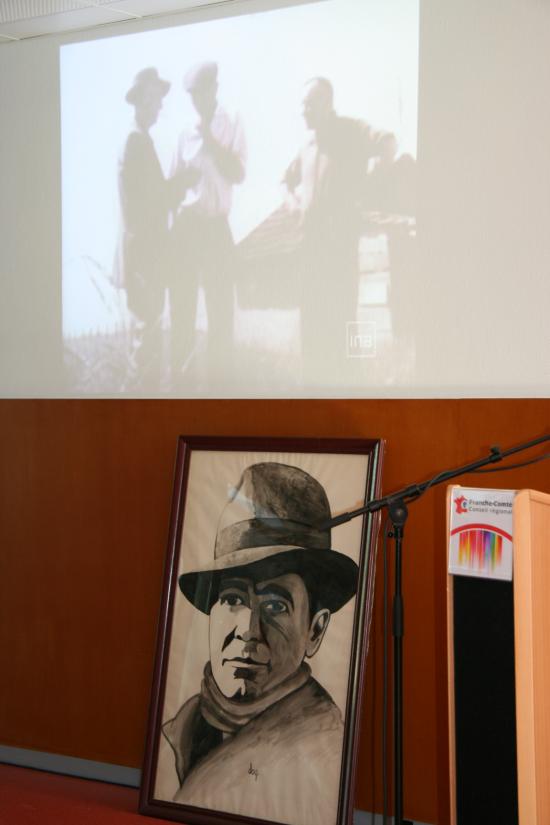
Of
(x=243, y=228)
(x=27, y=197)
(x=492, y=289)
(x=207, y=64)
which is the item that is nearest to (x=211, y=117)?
(x=207, y=64)

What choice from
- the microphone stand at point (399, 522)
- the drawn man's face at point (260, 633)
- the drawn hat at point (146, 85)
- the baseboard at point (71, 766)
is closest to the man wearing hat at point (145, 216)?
the drawn hat at point (146, 85)

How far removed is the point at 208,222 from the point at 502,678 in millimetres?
1887

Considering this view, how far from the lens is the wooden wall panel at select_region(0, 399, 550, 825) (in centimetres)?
268

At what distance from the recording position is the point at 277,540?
2756 mm

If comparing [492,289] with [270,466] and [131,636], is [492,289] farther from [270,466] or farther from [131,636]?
[131,636]

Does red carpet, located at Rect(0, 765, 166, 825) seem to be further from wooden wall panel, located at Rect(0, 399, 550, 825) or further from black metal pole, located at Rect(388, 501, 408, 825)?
black metal pole, located at Rect(388, 501, 408, 825)

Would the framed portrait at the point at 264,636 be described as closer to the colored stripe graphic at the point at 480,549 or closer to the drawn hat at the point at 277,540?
the drawn hat at the point at 277,540

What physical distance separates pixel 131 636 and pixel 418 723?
1047 millimetres

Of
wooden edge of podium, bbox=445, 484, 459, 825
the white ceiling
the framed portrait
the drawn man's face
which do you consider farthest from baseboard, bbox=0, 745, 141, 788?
the white ceiling

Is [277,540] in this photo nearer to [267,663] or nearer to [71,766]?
[267,663]

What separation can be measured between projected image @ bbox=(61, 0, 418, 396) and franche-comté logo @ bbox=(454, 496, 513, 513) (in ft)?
3.38
